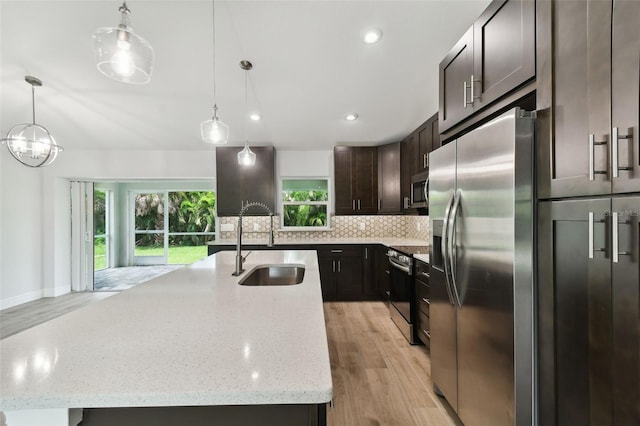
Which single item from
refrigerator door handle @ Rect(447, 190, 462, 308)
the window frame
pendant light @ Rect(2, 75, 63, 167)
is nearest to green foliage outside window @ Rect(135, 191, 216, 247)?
the window frame

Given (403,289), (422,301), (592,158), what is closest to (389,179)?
(403,289)

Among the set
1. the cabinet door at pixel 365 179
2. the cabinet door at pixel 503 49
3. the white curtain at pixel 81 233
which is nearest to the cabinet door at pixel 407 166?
the cabinet door at pixel 365 179

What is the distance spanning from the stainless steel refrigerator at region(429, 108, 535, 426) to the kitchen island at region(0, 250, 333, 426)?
2.78ft

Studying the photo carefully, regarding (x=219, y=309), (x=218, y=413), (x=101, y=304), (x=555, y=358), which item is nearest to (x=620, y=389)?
(x=555, y=358)

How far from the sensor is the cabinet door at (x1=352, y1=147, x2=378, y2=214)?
4.58m

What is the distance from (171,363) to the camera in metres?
0.72

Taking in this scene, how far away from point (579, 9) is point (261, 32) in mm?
2187

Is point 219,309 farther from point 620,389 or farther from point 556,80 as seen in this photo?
point 556,80

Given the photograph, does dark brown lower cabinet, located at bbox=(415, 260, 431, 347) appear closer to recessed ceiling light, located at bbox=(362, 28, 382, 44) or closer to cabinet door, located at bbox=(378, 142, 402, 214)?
cabinet door, located at bbox=(378, 142, 402, 214)

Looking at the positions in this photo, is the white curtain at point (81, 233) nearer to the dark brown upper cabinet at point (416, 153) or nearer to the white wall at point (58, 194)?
the white wall at point (58, 194)

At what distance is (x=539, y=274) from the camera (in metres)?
1.16

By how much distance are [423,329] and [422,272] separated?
570 millimetres

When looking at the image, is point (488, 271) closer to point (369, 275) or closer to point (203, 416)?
point (203, 416)

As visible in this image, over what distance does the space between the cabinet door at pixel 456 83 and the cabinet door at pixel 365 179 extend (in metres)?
2.55
